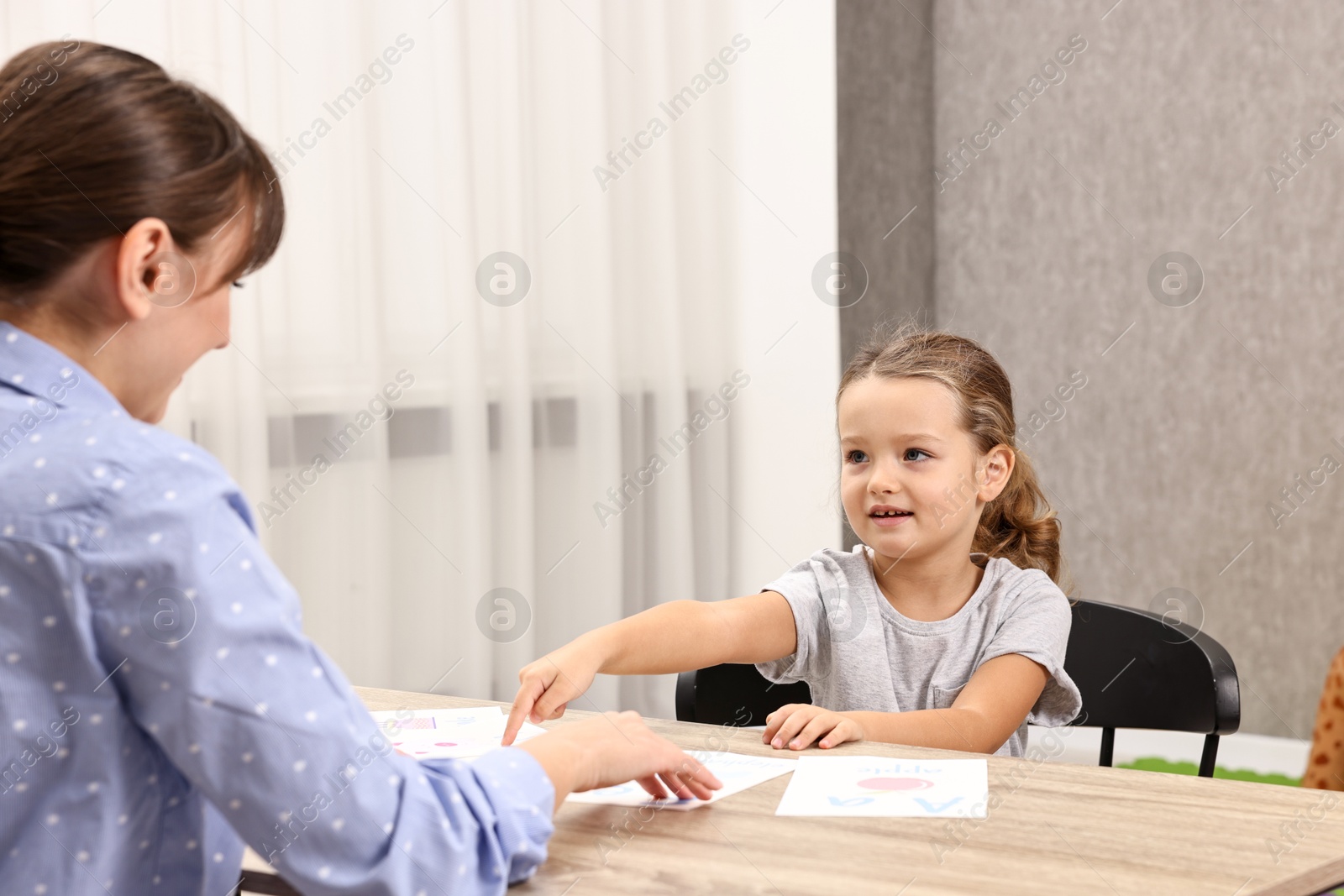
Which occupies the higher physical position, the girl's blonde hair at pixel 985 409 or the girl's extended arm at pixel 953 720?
the girl's blonde hair at pixel 985 409

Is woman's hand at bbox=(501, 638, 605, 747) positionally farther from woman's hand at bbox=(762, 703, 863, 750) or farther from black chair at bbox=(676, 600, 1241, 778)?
black chair at bbox=(676, 600, 1241, 778)

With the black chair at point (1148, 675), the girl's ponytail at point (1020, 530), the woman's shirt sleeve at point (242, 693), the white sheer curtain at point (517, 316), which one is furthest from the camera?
the white sheer curtain at point (517, 316)

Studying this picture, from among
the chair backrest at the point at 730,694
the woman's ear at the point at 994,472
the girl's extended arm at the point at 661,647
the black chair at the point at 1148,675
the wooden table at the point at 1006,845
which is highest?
the woman's ear at the point at 994,472

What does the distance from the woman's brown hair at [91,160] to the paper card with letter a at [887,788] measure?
57 centimetres

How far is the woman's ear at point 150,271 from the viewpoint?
26.9 inches

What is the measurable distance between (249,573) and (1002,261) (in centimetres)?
310

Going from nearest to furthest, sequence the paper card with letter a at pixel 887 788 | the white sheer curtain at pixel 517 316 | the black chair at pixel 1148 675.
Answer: the paper card with letter a at pixel 887 788 → the black chair at pixel 1148 675 → the white sheer curtain at pixel 517 316

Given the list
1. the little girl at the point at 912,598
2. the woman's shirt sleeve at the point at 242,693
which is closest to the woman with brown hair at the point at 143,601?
the woman's shirt sleeve at the point at 242,693

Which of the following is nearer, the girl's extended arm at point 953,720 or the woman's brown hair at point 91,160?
the woman's brown hair at point 91,160

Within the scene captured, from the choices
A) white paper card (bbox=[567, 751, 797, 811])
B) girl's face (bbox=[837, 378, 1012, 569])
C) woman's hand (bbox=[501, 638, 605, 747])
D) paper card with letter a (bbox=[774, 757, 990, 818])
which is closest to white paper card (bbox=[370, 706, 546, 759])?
woman's hand (bbox=[501, 638, 605, 747])

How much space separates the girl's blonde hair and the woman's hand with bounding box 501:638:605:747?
560 millimetres

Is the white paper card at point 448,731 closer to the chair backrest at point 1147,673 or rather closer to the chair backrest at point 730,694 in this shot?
the chair backrest at point 730,694

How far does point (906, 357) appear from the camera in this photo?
156 centimetres

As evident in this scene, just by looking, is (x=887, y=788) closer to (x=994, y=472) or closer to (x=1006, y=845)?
(x=1006, y=845)
